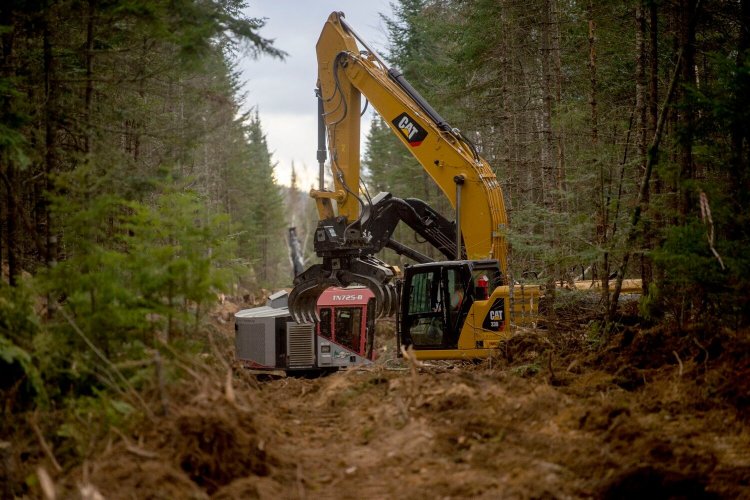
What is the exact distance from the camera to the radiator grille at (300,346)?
46.6 ft

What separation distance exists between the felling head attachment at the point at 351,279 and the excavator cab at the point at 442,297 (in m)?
0.50

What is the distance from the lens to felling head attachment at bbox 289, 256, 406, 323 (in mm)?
12547

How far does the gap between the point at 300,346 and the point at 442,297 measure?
3.46 m

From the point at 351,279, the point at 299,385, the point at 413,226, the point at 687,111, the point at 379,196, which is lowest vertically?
the point at 299,385

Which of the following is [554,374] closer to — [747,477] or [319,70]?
[747,477]

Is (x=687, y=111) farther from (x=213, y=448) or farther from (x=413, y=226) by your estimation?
(x=213, y=448)

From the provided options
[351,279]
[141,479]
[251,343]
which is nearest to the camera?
[141,479]

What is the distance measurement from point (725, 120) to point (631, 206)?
2.24 m

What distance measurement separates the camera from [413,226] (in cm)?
1355

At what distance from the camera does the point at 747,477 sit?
546 cm

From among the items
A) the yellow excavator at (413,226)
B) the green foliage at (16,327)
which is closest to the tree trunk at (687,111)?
the yellow excavator at (413,226)

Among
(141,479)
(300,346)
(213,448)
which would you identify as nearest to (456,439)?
(213,448)

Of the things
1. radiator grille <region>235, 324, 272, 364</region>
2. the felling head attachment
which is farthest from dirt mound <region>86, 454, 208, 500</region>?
radiator grille <region>235, 324, 272, 364</region>

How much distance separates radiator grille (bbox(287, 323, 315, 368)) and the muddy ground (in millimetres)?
5735
